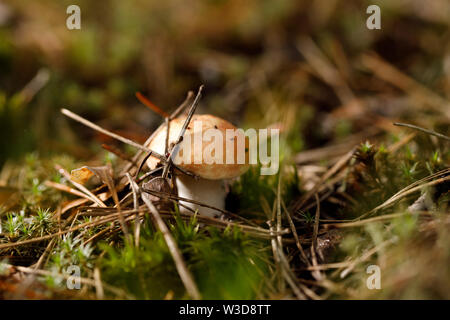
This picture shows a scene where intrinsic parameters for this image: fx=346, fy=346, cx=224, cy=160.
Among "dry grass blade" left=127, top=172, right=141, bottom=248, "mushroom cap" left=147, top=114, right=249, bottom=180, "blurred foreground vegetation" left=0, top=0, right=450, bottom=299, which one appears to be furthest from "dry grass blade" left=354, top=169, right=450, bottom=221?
"dry grass blade" left=127, top=172, right=141, bottom=248

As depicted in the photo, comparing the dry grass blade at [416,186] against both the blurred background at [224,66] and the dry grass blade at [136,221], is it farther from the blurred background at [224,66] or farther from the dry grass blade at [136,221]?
the blurred background at [224,66]

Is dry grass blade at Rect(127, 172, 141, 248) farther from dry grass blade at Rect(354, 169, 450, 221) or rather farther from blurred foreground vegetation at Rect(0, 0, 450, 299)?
dry grass blade at Rect(354, 169, 450, 221)

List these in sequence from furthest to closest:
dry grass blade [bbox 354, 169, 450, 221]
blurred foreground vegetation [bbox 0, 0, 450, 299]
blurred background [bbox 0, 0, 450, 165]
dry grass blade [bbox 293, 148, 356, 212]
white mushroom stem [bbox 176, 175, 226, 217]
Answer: blurred background [bbox 0, 0, 450, 165] < dry grass blade [bbox 293, 148, 356, 212] < white mushroom stem [bbox 176, 175, 226, 217] < dry grass blade [bbox 354, 169, 450, 221] < blurred foreground vegetation [bbox 0, 0, 450, 299]

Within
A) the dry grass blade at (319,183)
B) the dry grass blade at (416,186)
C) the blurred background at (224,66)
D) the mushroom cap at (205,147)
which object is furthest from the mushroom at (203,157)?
the blurred background at (224,66)

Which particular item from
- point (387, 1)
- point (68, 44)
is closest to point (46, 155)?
point (68, 44)

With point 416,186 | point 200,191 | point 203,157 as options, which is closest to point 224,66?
point 200,191

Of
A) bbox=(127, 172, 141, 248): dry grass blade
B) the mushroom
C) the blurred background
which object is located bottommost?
bbox=(127, 172, 141, 248): dry grass blade

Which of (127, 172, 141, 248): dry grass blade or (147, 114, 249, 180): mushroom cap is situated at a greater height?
(147, 114, 249, 180): mushroom cap
